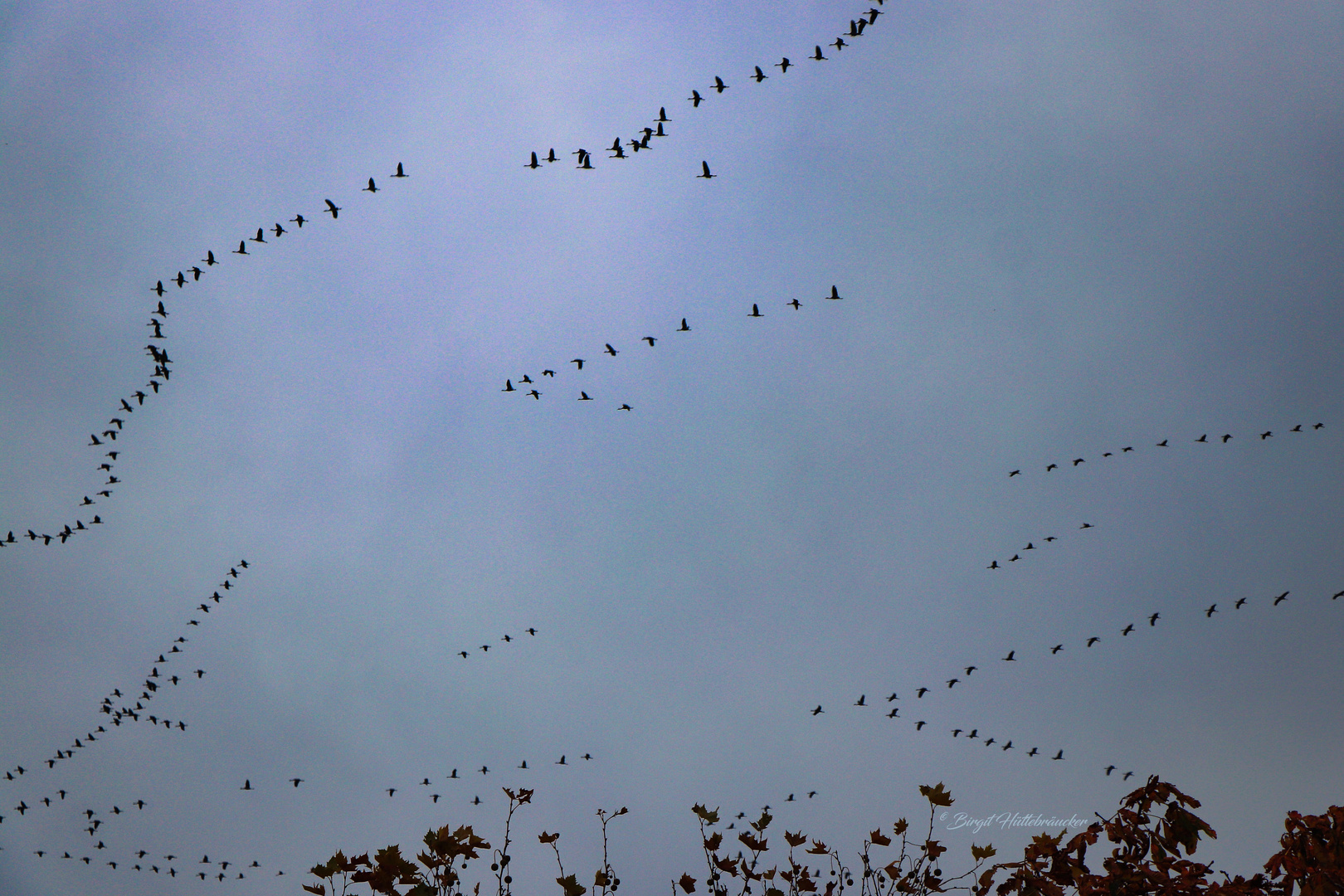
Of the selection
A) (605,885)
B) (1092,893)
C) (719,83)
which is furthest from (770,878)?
(719,83)

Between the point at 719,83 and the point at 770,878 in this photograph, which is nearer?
the point at 770,878

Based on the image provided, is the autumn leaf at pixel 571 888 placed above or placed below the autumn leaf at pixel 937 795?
below

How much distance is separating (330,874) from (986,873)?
4944mm

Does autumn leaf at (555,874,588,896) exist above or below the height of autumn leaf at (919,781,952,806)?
below

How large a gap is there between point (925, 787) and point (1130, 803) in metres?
2.02

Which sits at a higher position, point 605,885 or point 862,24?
point 862,24

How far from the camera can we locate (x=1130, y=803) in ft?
17.8

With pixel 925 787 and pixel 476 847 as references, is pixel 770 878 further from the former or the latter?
pixel 476 847

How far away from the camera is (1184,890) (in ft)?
16.1

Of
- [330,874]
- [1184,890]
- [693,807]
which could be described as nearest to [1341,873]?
[1184,890]

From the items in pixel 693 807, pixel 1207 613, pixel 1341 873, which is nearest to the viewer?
pixel 1341 873

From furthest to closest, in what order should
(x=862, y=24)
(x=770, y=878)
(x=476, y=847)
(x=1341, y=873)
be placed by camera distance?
(x=862, y=24) < (x=770, y=878) < (x=476, y=847) < (x=1341, y=873)

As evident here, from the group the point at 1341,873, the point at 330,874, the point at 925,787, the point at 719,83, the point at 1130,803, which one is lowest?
the point at 330,874

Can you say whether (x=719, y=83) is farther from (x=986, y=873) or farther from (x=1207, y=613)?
(x=1207, y=613)
